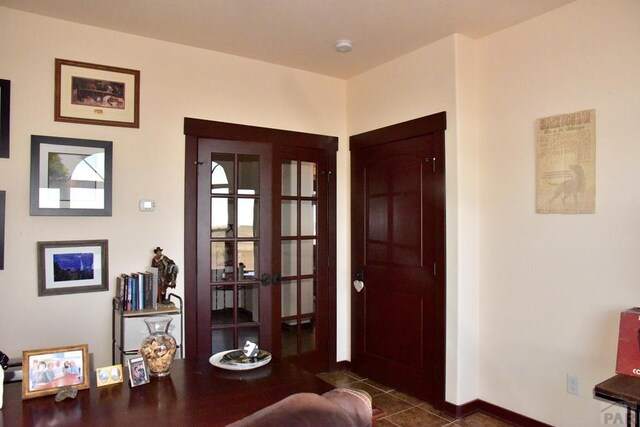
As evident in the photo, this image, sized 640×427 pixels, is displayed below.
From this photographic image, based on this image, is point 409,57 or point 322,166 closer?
point 409,57

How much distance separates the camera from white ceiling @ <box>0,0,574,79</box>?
2760 millimetres

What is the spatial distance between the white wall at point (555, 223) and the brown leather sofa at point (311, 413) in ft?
6.97

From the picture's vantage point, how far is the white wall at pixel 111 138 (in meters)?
2.83

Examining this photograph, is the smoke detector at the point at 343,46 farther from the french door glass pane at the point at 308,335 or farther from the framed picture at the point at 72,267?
the french door glass pane at the point at 308,335

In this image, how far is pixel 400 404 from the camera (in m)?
3.40

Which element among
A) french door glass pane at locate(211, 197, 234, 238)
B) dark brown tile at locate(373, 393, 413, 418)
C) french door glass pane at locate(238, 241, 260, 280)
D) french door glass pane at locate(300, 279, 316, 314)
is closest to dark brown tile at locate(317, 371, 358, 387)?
dark brown tile at locate(373, 393, 413, 418)

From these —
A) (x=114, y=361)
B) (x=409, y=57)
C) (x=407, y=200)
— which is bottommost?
(x=114, y=361)

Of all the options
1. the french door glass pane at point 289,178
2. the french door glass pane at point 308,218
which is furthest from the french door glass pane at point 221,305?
the french door glass pane at point 289,178

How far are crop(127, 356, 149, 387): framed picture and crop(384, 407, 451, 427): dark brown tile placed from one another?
2.02 meters

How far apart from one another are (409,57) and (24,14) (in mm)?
2739

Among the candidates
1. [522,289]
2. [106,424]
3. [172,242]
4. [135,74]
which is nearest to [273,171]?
[172,242]

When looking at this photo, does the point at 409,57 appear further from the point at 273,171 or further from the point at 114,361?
the point at 114,361

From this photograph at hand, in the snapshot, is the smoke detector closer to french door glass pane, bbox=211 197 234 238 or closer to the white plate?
french door glass pane, bbox=211 197 234 238

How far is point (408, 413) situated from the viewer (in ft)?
10.6
